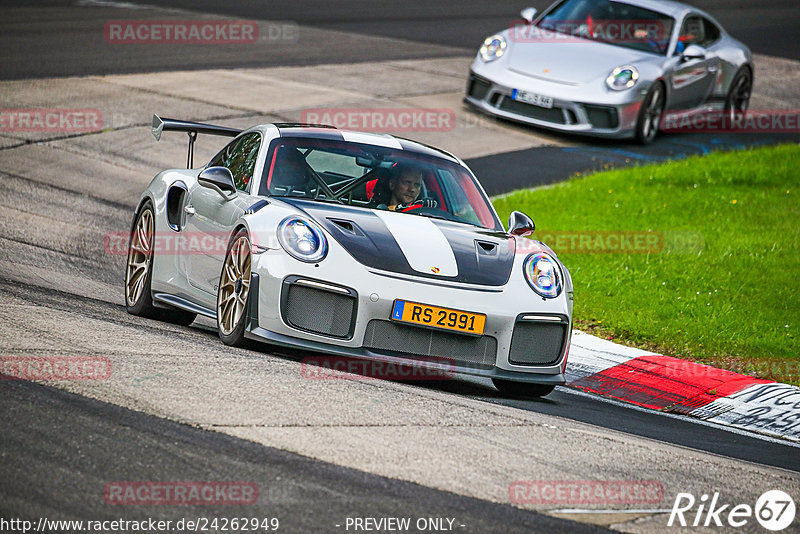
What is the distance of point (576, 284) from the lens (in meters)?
10.4

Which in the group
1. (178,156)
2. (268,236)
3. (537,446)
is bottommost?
(178,156)

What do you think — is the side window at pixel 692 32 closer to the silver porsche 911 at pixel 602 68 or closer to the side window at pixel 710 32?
the silver porsche 911 at pixel 602 68

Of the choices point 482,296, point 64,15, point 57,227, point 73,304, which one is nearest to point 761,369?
point 482,296

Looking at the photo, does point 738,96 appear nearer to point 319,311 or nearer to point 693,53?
Answer: point 693,53

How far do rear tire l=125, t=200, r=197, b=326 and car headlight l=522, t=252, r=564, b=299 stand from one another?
255 centimetres

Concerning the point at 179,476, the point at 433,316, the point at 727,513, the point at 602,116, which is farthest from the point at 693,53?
the point at 179,476

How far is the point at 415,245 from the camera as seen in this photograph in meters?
7.02

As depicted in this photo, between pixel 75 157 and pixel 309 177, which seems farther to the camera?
pixel 75 157

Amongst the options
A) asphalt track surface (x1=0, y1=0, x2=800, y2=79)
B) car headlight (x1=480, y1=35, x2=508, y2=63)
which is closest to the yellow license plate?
car headlight (x1=480, y1=35, x2=508, y2=63)

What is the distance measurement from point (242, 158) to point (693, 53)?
33.2ft

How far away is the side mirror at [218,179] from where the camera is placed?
7.54 metres

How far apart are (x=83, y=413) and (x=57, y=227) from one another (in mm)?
5859

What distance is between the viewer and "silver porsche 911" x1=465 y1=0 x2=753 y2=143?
1602cm

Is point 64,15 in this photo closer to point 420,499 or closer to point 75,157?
point 75,157
